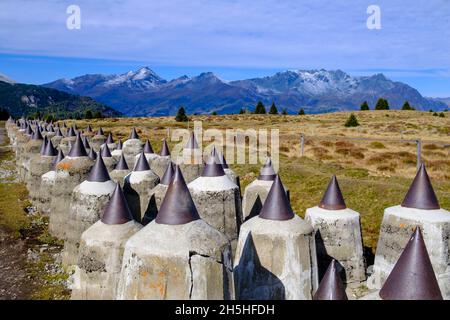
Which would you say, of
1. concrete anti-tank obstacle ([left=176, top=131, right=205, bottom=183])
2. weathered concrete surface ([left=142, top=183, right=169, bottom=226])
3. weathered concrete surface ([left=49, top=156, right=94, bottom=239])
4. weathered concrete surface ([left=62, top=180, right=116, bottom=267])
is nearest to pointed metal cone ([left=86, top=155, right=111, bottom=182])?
weathered concrete surface ([left=62, top=180, right=116, bottom=267])

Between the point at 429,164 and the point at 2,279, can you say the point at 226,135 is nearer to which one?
the point at 429,164

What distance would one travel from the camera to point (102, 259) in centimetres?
925

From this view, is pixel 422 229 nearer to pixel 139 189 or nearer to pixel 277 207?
pixel 277 207

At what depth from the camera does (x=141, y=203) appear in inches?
592

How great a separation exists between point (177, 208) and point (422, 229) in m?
6.34

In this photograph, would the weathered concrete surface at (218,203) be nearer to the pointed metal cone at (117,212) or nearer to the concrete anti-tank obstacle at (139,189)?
the pointed metal cone at (117,212)

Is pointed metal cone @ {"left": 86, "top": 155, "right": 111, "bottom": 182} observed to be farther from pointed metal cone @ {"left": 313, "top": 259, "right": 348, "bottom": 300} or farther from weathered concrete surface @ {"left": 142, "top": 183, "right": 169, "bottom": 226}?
pointed metal cone @ {"left": 313, "top": 259, "right": 348, "bottom": 300}

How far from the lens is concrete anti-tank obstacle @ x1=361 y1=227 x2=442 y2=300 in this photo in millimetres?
5980

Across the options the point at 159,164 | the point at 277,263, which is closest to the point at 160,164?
the point at 159,164

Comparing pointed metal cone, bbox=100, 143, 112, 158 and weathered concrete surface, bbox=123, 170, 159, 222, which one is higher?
pointed metal cone, bbox=100, 143, 112, 158

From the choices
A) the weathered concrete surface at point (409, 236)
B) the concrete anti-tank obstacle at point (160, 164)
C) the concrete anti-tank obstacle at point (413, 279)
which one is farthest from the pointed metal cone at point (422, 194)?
the concrete anti-tank obstacle at point (160, 164)

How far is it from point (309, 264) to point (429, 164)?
847 inches

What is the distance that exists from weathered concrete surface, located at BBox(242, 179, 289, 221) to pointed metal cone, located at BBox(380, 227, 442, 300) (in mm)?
6881
